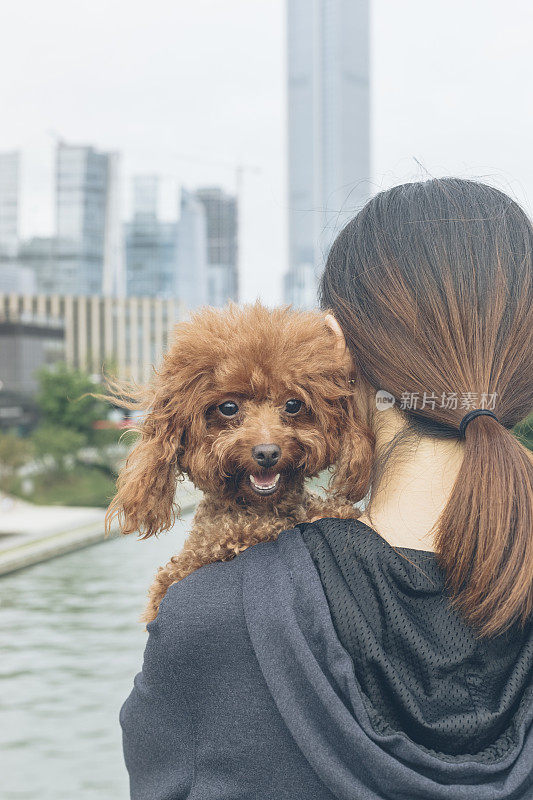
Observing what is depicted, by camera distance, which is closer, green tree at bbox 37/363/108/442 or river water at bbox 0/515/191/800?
river water at bbox 0/515/191/800

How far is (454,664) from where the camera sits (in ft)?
3.79

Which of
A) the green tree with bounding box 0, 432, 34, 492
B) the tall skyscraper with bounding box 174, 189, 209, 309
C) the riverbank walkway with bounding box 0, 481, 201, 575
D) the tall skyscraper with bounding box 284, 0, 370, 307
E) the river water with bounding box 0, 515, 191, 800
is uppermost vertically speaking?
the tall skyscraper with bounding box 284, 0, 370, 307

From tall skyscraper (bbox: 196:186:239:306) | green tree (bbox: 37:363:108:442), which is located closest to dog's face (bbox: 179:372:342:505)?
green tree (bbox: 37:363:108:442)

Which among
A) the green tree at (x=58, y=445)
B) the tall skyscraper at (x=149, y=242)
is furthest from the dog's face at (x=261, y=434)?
the tall skyscraper at (x=149, y=242)

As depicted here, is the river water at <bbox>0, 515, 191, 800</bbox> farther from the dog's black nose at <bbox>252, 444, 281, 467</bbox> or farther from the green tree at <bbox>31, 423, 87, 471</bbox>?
the green tree at <bbox>31, 423, 87, 471</bbox>

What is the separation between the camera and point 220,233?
123812 mm

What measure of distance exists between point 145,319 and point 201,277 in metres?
17.8

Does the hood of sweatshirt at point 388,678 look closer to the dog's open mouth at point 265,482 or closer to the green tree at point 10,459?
the dog's open mouth at point 265,482

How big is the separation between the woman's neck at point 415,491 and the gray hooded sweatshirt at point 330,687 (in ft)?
0.14

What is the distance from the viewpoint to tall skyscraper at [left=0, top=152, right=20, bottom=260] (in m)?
94.8

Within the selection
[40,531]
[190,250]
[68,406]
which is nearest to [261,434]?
[40,531]

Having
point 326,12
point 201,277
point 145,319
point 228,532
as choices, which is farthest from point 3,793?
point 326,12

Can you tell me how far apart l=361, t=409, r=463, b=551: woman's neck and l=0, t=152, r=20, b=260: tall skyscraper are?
322ft

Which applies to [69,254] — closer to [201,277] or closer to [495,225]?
[201,277]
